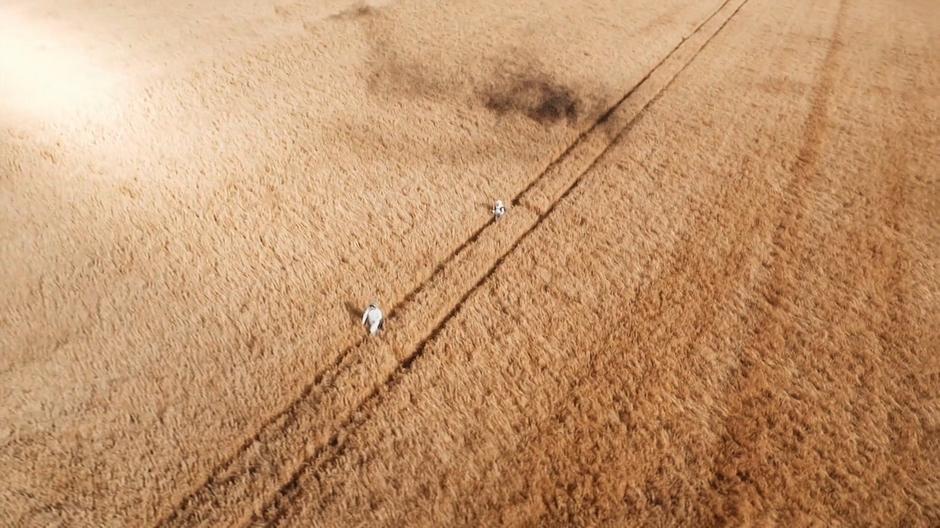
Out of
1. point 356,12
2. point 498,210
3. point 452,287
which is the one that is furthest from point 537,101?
point 356,12

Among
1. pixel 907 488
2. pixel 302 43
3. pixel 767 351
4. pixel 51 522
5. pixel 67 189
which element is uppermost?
pixel 302 43

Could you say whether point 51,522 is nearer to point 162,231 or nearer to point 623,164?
point 162,231

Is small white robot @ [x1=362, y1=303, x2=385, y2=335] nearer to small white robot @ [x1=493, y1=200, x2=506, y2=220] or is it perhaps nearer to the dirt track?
the dirt track

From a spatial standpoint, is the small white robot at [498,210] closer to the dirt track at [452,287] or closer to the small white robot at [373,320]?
the dirt track at [452,287]

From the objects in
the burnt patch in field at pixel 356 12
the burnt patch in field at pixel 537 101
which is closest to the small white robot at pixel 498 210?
the burnt patch in field at pixel 537 101

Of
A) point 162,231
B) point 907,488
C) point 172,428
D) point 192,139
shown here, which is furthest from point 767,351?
point 192,139

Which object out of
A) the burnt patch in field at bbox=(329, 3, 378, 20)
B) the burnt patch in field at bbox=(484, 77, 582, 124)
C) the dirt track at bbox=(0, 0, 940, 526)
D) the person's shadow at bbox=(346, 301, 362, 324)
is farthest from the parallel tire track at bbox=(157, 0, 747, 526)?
the burnt patch in field at bbox=(329, 3, 378, 20)
